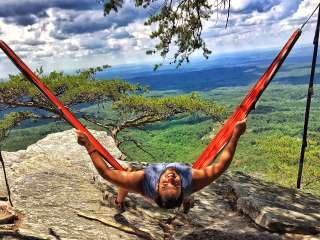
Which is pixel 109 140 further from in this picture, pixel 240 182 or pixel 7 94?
pixel 240 182

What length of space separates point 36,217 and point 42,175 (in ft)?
6.94

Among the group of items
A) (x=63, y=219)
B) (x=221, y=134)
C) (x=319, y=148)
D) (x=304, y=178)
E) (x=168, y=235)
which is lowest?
(x=304, y=178)

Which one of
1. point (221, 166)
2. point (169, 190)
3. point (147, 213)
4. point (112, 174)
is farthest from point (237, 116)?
point (147, 213)

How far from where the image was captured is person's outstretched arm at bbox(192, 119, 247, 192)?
211 inches

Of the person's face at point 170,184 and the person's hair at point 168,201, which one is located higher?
the person's face at point 170,184

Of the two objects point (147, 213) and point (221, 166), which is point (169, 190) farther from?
point (147, 213)

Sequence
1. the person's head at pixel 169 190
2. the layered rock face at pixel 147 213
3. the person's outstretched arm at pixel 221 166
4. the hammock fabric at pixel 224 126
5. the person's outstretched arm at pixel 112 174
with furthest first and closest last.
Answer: the layered rock face at pixel 147 213 < the hammock fabric at pixel 224 126 < the person's outstretched arm at pixel 221 166 < the person's outstretched arm at pixel 112 174 < the person's head at pixel 169 190

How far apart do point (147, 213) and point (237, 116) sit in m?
2.41

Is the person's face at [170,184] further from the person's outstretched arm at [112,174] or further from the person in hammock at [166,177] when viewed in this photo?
the person's outstretched arm at [112,174]

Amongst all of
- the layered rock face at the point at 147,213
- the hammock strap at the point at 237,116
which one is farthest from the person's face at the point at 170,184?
the layered rock face at the point at 147,213

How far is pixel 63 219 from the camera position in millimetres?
6312

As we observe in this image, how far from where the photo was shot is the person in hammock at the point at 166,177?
16.6 ft

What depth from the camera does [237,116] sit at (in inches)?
→ 247

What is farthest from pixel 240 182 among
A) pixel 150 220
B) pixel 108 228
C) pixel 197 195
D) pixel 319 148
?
pixel 319 148
